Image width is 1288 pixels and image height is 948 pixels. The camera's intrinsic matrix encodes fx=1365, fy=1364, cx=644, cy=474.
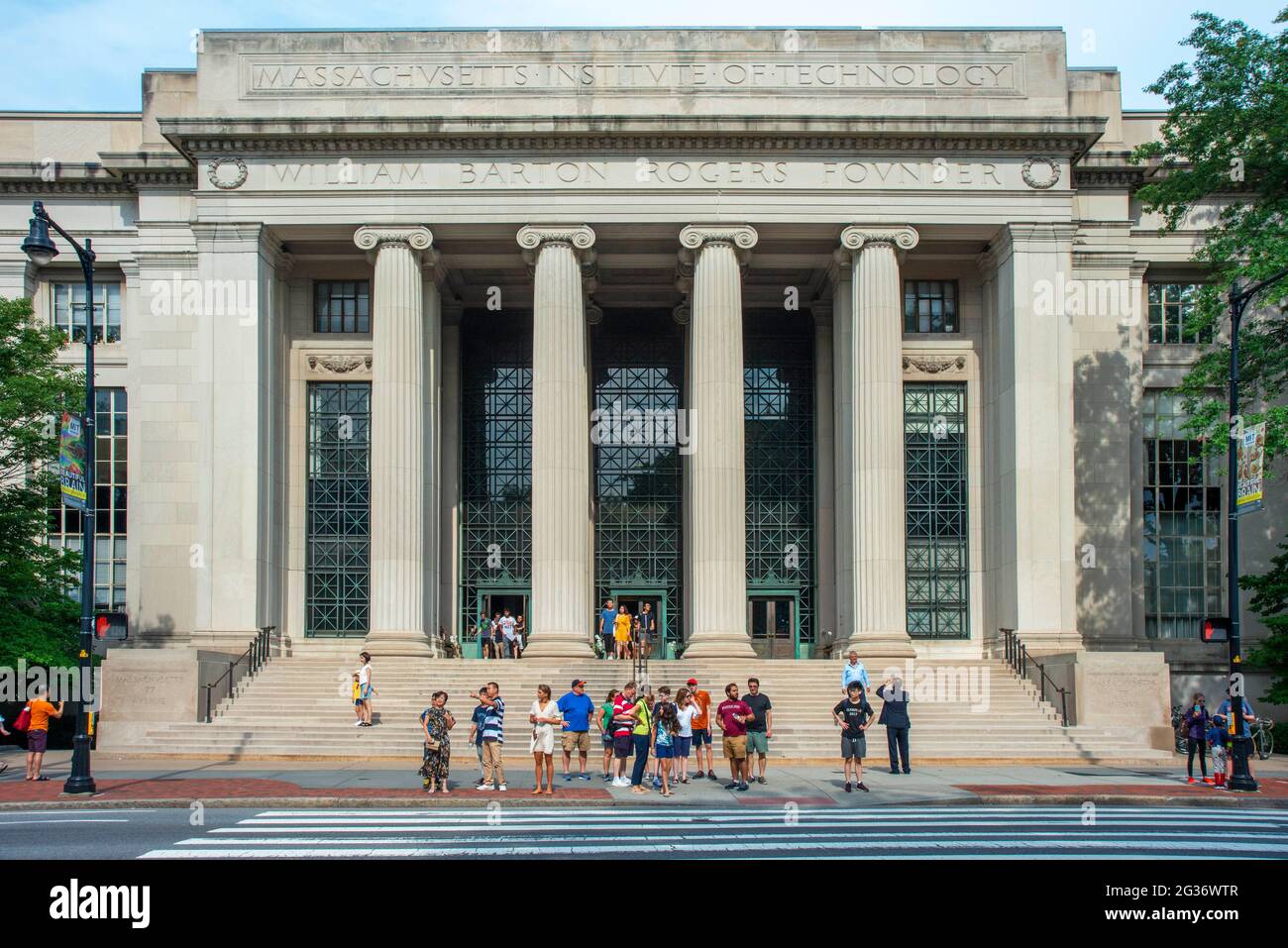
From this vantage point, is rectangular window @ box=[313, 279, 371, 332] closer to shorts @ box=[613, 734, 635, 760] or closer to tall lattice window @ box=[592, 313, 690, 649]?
tall lattice window @ box=[592, 313, 690, 649]


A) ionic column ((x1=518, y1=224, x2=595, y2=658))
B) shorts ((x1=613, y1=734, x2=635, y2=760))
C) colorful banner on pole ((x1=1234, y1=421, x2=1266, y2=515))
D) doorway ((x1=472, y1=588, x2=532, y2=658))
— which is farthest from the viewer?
doorway ((x1=472, y1=588, x2=532, y2=658))

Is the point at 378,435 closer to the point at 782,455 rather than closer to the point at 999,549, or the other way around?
the point at 782,455

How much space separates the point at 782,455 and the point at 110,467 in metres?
21.6

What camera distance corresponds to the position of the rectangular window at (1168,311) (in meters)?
43.7

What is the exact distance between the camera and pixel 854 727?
23.9 meters

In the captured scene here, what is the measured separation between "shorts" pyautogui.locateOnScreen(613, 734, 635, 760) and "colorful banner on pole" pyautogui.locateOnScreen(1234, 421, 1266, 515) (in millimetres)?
12394

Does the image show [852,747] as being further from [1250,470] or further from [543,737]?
[1250,470]

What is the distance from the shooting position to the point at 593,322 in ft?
146

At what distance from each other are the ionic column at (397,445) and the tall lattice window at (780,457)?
11.5 metres

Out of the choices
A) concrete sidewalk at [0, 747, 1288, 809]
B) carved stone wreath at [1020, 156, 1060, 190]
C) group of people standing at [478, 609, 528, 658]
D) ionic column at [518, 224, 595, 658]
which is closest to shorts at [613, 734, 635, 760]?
concrete sidewalk at [0, 747, 1288, 809]

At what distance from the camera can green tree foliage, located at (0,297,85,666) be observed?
110 feet

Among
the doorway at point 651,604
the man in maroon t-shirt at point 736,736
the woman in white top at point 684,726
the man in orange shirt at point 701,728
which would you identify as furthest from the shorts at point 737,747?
the doorway at point 651,604
